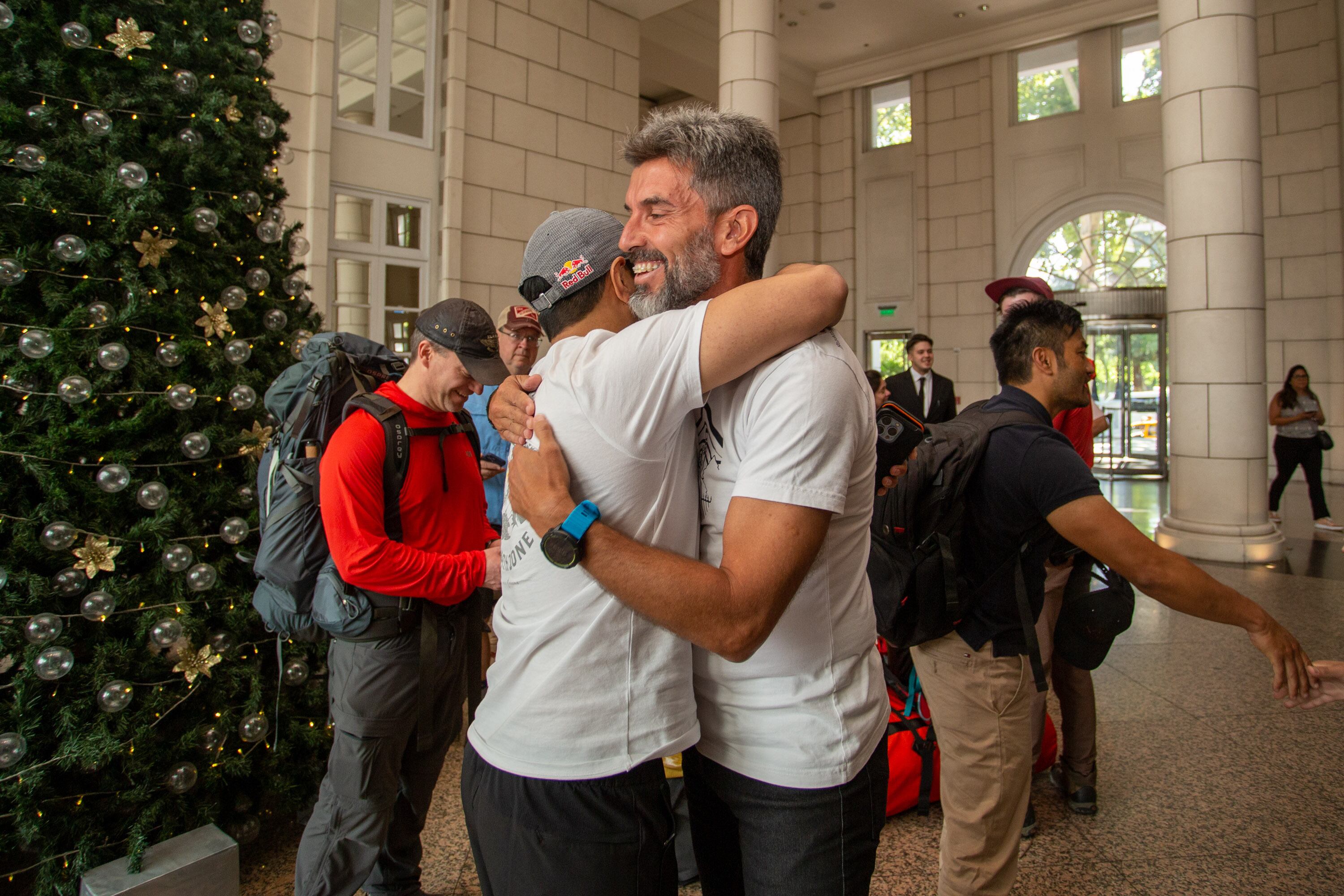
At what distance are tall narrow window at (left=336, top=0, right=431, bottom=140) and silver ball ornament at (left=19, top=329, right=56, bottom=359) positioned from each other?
713 centimetres

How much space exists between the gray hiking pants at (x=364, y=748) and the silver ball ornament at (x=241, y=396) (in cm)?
92

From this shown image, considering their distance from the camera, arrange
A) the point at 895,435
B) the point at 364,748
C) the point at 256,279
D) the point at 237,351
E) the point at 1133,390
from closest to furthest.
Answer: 1. the point at 895,435
2. the point at 364,748
3. the point at 237,351
4. the point at 256,279
5. the point at 1133,390

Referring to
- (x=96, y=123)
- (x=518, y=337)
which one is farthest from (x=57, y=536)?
(x=518, y=337)

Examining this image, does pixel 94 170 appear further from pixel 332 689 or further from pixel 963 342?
pixel 963 342

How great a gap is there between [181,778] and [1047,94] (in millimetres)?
16310

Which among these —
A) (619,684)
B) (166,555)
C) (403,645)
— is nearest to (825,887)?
(619,684)

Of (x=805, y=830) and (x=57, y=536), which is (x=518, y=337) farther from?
(x=805, y=830)

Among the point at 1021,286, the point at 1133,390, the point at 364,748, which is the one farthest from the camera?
the point at 1133,390

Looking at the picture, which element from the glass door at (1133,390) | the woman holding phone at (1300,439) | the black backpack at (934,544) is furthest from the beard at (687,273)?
the glass door at (1133,390)

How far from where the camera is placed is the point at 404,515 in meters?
2.32

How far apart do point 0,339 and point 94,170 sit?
59cm

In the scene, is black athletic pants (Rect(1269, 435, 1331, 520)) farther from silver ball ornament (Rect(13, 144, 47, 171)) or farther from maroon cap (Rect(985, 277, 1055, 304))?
silver ball ornament (Rect(13, 144, 47, 171))

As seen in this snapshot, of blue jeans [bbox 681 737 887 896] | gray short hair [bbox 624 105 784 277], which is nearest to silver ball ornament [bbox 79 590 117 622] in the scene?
blue jeans [bbox 681 737 887 896]

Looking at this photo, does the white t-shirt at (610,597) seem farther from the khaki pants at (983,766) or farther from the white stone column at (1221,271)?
the white stone column at (1221,271)
